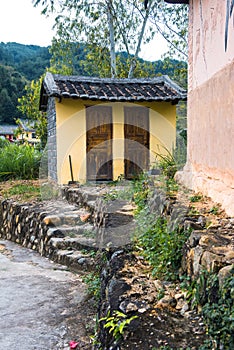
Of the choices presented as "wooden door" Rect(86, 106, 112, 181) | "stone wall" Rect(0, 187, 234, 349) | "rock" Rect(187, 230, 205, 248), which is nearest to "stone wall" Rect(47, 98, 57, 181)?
"wooden door" Rect(86, 106, 112, 181)

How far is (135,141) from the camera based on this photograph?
9.44 m

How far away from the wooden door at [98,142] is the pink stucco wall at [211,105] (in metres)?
4.49

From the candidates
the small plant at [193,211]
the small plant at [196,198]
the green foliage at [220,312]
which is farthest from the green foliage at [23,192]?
the green foliage at [220,312]

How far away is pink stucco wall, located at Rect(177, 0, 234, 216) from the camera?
3.45 m

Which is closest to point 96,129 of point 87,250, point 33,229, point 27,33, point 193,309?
point 33,229

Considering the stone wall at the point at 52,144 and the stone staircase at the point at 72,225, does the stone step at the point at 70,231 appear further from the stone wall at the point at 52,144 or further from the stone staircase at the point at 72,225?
the stone wall at the point at 52,144

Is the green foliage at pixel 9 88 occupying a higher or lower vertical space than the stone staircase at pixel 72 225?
higher

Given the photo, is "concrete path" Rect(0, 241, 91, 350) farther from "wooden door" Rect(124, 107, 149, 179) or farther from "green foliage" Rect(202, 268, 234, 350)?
"wooden door" Rect(124, 107, 149, 179)

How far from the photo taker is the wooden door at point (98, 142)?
30.0 ft

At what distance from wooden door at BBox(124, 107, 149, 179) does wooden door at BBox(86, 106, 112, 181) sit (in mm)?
453

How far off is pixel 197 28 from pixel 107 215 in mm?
2651

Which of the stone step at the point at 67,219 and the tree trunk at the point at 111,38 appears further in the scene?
the tree trunk at the point at 111,38

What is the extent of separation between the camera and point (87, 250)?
5.77 m

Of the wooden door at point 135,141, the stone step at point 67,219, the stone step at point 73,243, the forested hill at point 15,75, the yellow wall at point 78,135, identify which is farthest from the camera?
the forested hill at point 15,75
